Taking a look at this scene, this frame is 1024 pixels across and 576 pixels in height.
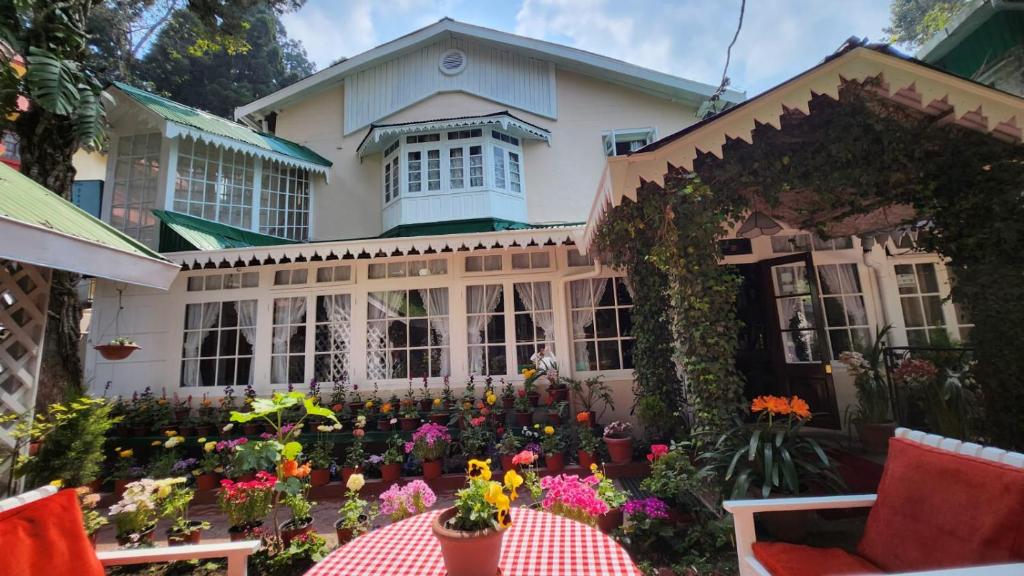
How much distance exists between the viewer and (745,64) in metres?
4.20

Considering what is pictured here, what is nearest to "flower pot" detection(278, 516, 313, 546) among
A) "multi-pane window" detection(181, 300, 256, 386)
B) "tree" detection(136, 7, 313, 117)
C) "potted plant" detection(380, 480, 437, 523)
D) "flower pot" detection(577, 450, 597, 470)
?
"potted plant" detection(380, 480, 437, 523)

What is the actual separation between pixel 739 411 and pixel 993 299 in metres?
1.89

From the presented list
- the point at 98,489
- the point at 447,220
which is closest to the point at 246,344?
the point at 98,489

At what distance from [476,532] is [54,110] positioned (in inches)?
262

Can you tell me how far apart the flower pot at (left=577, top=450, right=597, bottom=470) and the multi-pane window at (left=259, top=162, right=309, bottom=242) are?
731cm

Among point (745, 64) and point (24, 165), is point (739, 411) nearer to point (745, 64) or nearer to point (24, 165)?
point (745, 64)

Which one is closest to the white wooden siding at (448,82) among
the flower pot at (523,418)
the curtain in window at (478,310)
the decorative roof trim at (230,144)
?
the decorative roof trim at (230,144)

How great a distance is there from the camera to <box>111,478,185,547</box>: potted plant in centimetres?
307

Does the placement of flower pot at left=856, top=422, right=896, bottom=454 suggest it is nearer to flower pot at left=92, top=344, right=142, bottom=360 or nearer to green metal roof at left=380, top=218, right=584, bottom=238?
green metal roof at left=380, top=218, right=584, bottom=238

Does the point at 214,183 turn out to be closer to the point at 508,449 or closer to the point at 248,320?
the point at 248,320

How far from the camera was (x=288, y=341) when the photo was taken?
21.5 feet

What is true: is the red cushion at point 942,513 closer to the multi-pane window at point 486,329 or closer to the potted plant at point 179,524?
the potted plant at point 179,524

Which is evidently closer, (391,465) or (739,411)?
(739,411)

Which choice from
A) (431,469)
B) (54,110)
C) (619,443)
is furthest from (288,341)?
(619,443)
